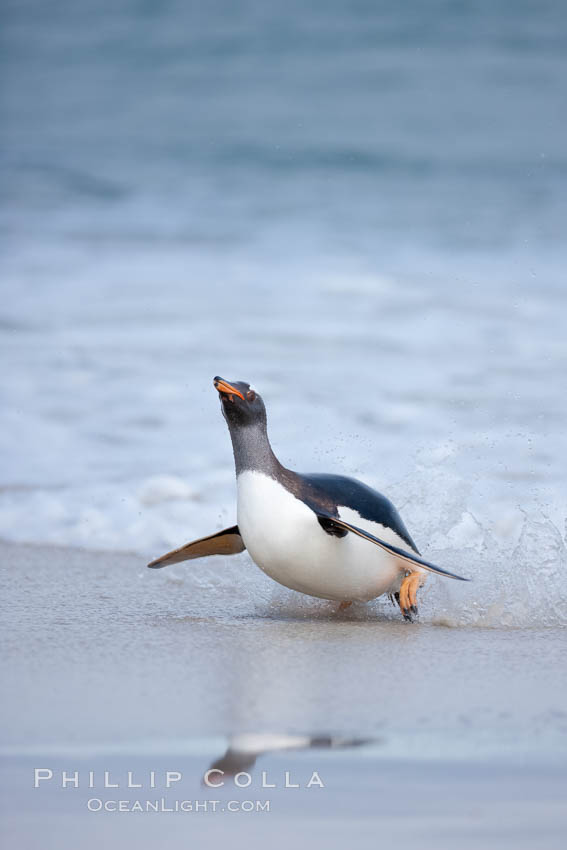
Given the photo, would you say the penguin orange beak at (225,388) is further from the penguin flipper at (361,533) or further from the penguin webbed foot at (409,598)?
the penguin webbed foot at (409,598)

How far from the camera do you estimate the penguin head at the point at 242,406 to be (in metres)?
3.26

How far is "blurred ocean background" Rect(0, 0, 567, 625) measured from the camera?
5.63m

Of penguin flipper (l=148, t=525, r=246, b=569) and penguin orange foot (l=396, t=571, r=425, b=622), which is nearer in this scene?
penguin orange foot (l=396, t=571, r=425, b=622)

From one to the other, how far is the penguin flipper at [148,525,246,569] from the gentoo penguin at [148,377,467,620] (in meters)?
0.19

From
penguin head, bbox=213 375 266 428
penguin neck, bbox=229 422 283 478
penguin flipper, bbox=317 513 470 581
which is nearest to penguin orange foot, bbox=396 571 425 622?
penguin flipper, bbox=317 513 470 581

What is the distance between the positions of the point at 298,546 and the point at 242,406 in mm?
420

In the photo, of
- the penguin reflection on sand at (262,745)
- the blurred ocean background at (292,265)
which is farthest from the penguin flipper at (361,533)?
the penguin reflection on sand at (262,745)

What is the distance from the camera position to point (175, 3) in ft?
43.3

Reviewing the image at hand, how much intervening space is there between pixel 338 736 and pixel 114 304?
7.91 meters

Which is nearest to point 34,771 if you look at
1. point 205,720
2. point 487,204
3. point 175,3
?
point 205,720

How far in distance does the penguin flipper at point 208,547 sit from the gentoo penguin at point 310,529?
193mm

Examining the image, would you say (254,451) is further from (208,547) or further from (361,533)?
(208,547)

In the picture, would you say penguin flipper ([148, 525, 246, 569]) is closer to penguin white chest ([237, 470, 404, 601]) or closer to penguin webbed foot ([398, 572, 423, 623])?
penguin white chest ([237, 470, 404, 601])

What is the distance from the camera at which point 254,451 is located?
10.7ft
